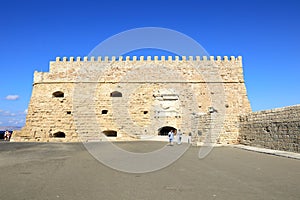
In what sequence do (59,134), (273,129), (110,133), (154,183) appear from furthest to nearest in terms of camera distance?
(110,133) → (59,134) → (273,129) → (154,183)

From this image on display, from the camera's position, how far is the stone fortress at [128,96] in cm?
1675

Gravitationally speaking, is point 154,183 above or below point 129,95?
below

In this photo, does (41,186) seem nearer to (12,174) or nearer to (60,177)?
(60,177)

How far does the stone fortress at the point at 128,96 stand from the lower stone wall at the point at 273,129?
522 centimetres

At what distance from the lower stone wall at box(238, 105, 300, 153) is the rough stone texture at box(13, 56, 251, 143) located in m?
5.34

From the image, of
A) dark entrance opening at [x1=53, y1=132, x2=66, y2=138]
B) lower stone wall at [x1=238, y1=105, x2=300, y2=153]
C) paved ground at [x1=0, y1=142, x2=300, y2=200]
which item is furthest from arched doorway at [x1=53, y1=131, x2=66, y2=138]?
paved ground at [x1=0, y1=142, x2=300, y2=200]

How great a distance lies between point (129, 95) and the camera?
1733 centimetres

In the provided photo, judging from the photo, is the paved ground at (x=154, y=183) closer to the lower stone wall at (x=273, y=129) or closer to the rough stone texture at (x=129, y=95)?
the lower stone wall at (x=273, y=129)

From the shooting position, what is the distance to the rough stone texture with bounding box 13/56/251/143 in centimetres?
1678

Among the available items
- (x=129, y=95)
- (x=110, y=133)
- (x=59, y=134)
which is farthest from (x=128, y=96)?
(x=59, y=134)

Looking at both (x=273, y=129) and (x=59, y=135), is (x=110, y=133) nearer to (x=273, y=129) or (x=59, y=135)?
(x=59, y=135)

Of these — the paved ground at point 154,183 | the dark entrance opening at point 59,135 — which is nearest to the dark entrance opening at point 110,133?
the dark entrance opening at point 59,135

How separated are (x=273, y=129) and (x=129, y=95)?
9911 mm

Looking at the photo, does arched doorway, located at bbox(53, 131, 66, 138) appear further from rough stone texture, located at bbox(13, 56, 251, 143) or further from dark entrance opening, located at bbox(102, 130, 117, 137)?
dark entrance opening, located at bbox(102, 130, 117, 137)
